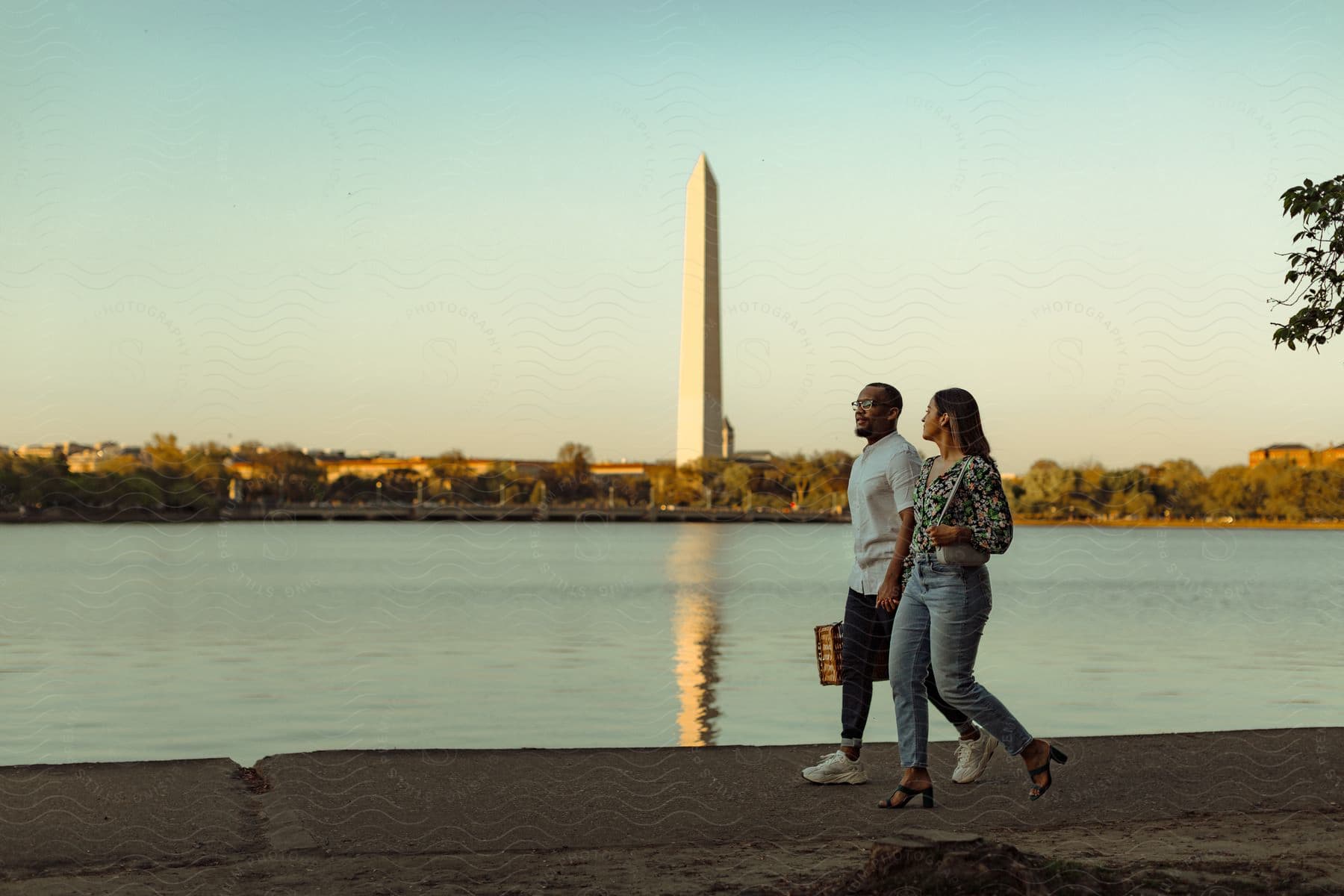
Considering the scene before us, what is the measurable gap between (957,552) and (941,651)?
1.54 feet

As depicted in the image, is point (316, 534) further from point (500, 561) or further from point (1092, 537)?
point (1092, 537)

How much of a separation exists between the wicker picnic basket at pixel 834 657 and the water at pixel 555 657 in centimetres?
598

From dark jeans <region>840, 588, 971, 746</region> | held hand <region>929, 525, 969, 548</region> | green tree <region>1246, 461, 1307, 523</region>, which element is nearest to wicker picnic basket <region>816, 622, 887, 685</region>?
dark jeans <region>840, 588, 971, 746</region>

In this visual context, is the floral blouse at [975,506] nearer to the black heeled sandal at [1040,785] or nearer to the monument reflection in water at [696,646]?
the black heeled sandal at [1040,785]

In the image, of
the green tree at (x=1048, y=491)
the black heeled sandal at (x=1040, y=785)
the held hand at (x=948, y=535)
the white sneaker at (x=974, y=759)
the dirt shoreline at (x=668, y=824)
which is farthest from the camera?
the green tree at (x=1048, y=491)

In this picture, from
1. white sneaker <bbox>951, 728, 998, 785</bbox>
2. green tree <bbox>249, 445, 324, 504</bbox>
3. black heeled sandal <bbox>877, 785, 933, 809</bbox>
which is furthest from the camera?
green tree <bbox>249, 445, 324, 504</bbox>

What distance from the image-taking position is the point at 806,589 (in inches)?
2312

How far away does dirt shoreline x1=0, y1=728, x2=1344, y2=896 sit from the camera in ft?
16.8

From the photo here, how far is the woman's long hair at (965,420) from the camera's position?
6.83 m

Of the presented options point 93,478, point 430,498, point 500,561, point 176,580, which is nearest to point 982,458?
point 176,580

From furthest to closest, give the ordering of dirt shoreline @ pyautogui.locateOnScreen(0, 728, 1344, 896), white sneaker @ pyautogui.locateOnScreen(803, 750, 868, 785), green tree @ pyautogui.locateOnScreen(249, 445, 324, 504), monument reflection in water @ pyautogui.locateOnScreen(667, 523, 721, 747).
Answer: green tree @ pyautogui.locateOnScreen(249, 445, 324, 504) → monument reflection in water @ pyautogui.locateOnScreen(667, 523, 721, 747) → white sneaker @ pyautogui.locateOnScreen(803, 750, 868, 785) → dirt shoreline @ pyautogui.locateOnScreen(0, 728, 1344, 896)

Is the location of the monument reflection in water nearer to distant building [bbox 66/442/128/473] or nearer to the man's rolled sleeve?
the man's rolled sleeve

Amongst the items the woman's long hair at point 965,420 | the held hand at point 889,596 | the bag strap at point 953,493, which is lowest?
the held hand at point 889,596

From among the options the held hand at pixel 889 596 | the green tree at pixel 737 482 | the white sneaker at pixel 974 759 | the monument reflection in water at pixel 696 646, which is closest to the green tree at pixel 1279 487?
the green tree at pixel 737 482
